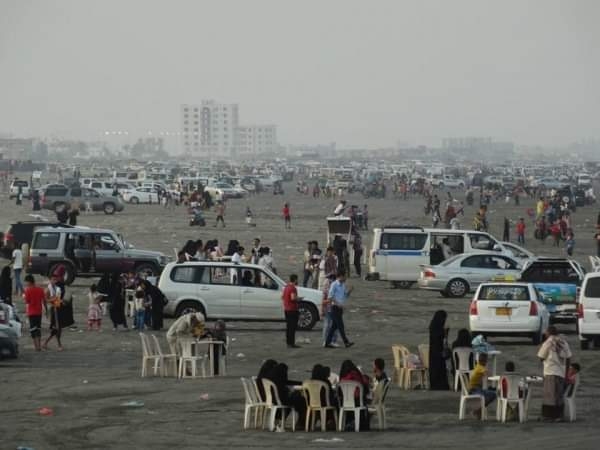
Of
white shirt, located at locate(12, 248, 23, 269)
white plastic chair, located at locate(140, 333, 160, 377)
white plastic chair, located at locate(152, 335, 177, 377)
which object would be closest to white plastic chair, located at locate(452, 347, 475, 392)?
white plastic chair, located at locate(152, 335, 177, 377)

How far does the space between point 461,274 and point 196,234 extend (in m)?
27.1

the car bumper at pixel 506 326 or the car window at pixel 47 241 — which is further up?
the car window at pixel 47 241

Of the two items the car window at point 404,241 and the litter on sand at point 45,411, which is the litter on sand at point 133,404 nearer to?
the litter on sand at point 45,411

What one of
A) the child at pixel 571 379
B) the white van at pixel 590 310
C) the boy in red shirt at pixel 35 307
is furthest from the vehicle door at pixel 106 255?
the child at pixel 571 379

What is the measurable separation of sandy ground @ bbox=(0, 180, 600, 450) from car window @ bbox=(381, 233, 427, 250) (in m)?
1.59

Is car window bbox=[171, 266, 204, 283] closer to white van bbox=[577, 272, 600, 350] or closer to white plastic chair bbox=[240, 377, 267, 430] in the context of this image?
white van bbox=[577, 272, 600, 350]

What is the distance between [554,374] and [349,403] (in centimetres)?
278

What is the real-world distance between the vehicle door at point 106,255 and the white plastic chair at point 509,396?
23896 millimetres

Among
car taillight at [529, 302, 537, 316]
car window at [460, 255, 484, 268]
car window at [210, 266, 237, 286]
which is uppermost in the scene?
car window at [210, 266, 237, 286]

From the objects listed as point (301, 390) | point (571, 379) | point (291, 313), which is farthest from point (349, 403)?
point (291, 313)

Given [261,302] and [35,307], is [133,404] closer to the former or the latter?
[35,307]

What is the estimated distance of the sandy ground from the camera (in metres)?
19.9

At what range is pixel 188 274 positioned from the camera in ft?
115

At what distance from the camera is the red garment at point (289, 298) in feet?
103
